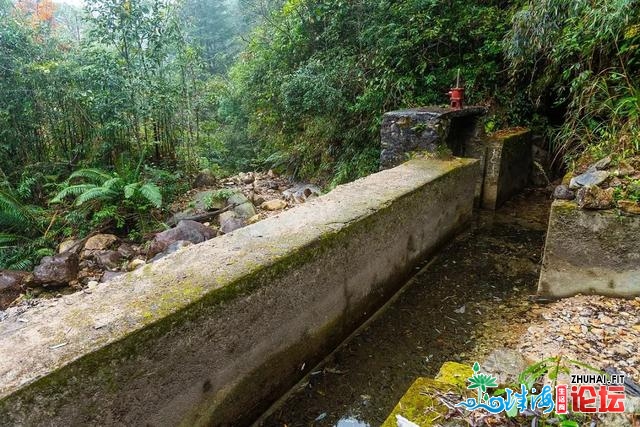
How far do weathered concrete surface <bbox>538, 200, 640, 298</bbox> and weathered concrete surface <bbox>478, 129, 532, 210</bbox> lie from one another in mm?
2167

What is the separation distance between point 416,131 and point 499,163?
142 cm

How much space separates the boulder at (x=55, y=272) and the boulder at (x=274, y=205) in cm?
262

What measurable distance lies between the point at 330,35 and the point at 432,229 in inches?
176

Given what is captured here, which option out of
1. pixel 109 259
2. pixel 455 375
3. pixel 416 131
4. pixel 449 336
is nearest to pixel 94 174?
pixel 109 259

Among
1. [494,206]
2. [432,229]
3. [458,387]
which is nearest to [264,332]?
[458,387]

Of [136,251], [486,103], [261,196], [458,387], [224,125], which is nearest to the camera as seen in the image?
[458,387]

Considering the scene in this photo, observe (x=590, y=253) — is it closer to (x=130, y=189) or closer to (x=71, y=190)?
(x=130, y=189)

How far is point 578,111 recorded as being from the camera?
13.7 feet

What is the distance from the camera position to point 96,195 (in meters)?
5.03

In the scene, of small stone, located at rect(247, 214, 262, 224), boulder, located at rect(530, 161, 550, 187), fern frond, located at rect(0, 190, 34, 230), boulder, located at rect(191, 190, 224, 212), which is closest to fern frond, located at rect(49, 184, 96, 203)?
fern frond, located at rect(0, 190, 34, 230)

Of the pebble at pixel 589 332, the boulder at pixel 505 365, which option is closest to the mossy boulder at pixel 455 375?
the boulder at pixel 505 365

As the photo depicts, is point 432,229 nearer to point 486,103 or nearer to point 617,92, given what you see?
point 617,92

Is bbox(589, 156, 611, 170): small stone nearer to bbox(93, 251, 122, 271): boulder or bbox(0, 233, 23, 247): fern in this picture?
bbox(93, 251, 122, 271): boulder

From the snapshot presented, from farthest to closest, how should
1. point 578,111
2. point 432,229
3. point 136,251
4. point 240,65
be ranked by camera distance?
point 240,65
point 136,251
point 578,111
point 432,229
